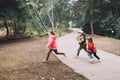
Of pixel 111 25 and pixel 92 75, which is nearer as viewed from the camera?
pixel 92 75

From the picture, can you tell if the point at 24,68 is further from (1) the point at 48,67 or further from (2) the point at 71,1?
(2) the point at 71,1

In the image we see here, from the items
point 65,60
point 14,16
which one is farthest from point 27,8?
point 65,60

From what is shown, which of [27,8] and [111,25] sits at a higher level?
[27,8]

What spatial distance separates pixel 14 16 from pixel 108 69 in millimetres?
15948

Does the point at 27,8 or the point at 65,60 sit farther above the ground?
the point at 27,8

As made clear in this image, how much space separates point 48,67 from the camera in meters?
11.7

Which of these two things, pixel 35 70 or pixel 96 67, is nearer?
pixel 35 70

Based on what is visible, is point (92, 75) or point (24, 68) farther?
point (24, 68)

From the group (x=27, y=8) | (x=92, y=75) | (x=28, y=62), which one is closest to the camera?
(x=92, y=75)

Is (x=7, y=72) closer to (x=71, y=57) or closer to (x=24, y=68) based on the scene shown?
(x=24, y=68)

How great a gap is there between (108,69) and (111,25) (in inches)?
912

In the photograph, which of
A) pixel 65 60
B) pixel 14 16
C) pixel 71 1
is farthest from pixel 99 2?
pixel 65 60

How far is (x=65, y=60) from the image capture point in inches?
528

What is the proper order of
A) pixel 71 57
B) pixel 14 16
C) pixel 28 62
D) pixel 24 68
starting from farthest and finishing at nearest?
pixel 14 16 → pixel 71 57 → pixel 28 62 → pixel 24 68
